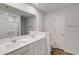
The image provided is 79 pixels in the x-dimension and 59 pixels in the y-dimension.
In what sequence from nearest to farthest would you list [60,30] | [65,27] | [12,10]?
[12,10] → [65,27] → [60,30]

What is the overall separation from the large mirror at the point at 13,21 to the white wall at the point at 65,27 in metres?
0.65

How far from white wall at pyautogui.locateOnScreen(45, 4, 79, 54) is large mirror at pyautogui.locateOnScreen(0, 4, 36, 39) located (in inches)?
25.5

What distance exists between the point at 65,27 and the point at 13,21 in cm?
143

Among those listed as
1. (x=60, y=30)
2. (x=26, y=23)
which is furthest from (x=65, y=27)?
(x=26, y=23)

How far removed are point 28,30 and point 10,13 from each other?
893 millimetres

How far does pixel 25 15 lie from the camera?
2195 mm

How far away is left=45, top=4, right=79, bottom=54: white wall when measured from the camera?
1.89 metres

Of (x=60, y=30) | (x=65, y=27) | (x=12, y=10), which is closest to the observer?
(x=12, y=10)

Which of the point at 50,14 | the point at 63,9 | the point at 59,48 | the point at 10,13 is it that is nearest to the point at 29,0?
the point at 10,13

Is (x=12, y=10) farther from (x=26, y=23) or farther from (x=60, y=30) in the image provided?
(x=60, y=30)

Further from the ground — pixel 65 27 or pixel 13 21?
pixel 13 21

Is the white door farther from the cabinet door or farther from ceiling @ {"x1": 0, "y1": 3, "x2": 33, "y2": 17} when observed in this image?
ceiling @ {"x1": 0, "y1": 3, "x2": 33, "y2": 17}

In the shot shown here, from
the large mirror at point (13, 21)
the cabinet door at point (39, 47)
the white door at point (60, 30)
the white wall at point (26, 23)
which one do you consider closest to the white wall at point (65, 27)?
the white door at point (60, 30)

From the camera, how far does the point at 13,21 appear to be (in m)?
1.83
